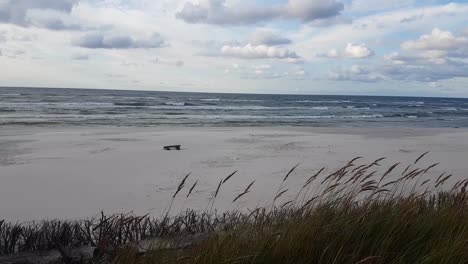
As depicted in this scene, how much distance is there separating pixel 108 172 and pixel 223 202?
4165 millimetres

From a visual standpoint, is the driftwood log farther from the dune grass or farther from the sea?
the sea

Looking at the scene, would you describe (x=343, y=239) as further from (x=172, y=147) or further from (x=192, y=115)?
(x=192, y=115)

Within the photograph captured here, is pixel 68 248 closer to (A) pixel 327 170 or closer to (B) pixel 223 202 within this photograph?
(B) pixel 223 202

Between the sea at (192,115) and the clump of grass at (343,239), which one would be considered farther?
the sea at (192,115)

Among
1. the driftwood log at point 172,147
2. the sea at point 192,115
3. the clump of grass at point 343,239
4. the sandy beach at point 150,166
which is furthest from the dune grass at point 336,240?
the sea at point 192,115

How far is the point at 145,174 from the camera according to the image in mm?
11633

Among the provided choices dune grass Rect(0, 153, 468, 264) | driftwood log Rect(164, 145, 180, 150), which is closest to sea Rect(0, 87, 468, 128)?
driftwood log Rect(164, 145, 180, 150)

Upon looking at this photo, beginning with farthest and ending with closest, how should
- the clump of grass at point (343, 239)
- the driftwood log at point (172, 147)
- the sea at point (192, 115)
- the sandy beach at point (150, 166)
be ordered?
the sea at point (192, 115) → the driftwood log at point (172, 147) → the sandy beach at point (150, 166) → the clump of grass at point (343, 239)

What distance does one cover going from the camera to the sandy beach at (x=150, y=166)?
28.9 feet

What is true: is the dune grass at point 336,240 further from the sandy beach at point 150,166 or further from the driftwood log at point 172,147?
the driftwood log at point 172,147

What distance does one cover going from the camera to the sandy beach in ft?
28.9

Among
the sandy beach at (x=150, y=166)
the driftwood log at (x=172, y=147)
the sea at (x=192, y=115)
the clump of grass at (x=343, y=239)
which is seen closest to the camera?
the clump of grass at (x=343, y=239)

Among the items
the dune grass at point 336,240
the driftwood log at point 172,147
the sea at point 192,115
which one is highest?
the dune grass at point 336,240

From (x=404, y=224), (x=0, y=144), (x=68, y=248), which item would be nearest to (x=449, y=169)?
(x=404, y=224)
